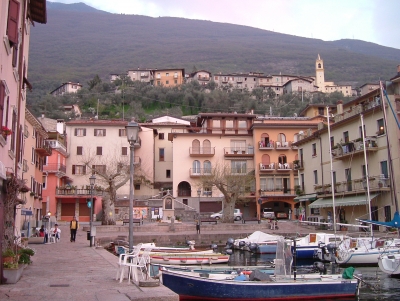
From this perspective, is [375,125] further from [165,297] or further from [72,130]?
[72,130]

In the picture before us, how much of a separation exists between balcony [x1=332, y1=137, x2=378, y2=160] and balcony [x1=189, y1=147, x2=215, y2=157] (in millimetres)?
27091

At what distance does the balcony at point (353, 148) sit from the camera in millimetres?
39312

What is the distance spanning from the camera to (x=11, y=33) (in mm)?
13531

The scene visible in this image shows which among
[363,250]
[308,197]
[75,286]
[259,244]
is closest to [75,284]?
[75,286]

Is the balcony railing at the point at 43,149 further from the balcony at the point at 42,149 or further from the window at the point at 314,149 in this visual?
the window at the point at 314,149

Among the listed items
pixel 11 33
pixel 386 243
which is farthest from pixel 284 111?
pixel 11 33

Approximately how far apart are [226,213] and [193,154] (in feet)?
65.4

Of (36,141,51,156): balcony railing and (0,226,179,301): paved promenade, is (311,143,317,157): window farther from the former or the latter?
(0,226,179,301): paved promenade

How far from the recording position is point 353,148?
41.2m

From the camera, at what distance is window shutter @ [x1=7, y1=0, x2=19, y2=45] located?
13492mm

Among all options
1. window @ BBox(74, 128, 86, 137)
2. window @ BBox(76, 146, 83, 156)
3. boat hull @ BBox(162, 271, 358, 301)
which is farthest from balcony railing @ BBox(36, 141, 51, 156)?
boat hull @ BBox(162, 271, 358, 301)

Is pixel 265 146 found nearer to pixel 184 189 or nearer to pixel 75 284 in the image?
pixel 184 189

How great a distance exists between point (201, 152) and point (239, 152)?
19.8ft

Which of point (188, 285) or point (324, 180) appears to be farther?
point (324, 180)
